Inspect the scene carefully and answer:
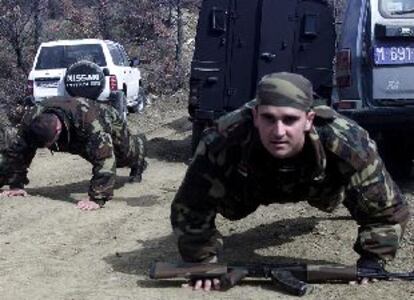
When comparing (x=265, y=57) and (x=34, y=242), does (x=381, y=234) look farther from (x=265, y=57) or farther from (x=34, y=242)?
(x=265, y=57)

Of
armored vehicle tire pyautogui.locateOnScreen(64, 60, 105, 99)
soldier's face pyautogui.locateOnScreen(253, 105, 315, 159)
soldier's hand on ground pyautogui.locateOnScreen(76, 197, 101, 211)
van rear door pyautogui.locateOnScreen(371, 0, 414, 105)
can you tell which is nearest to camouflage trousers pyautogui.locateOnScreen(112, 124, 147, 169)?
soldier's hand on ground pyautogui.locateOnScreen(76, 197, 101, 211)

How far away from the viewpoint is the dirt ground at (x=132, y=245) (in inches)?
178

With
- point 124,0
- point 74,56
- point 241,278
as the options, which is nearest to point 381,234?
point 241,278

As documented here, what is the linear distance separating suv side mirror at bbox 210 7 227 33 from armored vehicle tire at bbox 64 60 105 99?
2460 mm

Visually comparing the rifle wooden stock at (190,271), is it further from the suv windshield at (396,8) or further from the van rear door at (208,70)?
the van rear door at (208,70)

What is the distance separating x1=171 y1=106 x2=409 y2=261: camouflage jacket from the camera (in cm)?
420

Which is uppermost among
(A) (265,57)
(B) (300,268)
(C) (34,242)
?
(A) (265,57)

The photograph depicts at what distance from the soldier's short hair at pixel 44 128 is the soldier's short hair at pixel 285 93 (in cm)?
340

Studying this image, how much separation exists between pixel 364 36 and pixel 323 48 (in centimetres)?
284

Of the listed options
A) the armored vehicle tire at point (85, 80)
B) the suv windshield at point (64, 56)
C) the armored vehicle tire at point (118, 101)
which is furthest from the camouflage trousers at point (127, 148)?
the suv windshield at point (64, 56)

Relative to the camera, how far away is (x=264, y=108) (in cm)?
391

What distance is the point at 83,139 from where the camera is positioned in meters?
7.31

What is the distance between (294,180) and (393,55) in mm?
2614

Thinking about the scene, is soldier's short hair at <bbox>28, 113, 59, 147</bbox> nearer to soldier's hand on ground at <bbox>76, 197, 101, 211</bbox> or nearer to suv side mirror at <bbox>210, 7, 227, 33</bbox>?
soldier's hand on ground at <bbox>76, 197, 101, 211</bbox>
